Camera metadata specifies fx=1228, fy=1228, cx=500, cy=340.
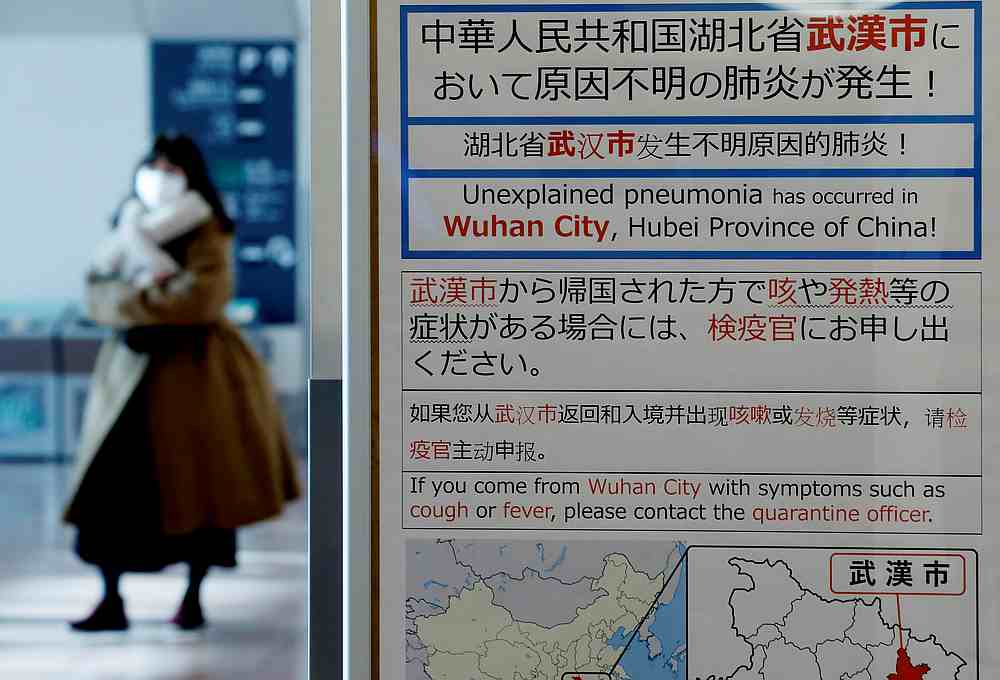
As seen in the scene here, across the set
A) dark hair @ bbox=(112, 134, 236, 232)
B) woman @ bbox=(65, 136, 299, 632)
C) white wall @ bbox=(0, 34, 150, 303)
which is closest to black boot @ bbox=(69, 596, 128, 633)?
woman @ bbox=(65, 136, 299, 632)

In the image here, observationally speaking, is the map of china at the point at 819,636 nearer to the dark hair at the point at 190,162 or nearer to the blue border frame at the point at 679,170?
the blue border frame at the point at 679,170

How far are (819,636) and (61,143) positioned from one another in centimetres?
789

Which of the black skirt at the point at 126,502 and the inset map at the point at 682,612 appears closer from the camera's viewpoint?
the inset map at the point at 682,612

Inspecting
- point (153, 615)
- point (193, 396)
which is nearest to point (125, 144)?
point (153, 615)

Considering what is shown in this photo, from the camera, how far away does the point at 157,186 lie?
420 cm

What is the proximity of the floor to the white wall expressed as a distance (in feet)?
8.77

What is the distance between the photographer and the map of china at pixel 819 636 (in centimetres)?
125

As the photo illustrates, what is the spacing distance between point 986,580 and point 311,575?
692mm

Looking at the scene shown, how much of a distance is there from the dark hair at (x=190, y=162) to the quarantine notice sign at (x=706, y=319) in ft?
9.99

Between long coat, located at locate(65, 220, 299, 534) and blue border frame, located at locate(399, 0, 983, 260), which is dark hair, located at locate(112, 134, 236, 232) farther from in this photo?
blue border frame, located at locate(399, 0, 983, 260)

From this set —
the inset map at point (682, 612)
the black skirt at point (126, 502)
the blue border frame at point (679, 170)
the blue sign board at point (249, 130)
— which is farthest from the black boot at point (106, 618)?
the blue sign board at point (249, 130)

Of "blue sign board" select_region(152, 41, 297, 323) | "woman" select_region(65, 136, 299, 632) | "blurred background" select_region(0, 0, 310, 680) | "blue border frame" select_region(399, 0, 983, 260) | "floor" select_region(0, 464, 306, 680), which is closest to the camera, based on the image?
"blue border frame" select_region(399, 0, 983, 260)

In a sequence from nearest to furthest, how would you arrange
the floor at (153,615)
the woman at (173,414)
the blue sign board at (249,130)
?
the floor at (153,615)
the woman at (173,414)
the blue sign board at (249,130)

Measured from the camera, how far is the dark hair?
4.16 m
